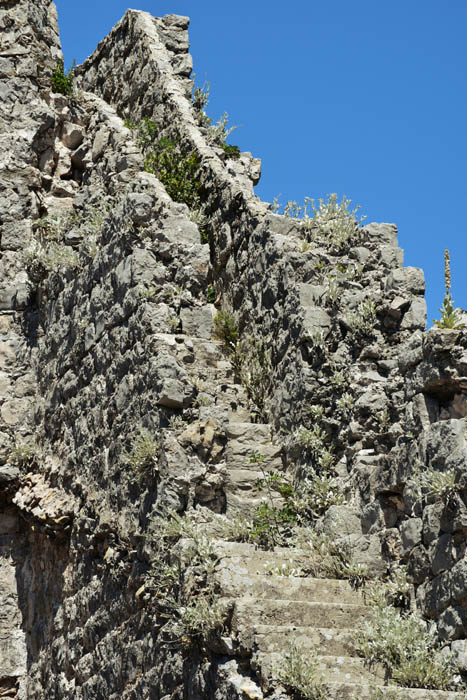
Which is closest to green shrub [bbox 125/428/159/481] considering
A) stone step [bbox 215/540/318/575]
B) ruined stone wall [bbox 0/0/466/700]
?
ruined stone wall [bbox 0/0/466/700]

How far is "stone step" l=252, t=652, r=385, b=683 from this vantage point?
755 cm

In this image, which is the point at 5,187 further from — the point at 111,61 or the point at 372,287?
the point at 372,287

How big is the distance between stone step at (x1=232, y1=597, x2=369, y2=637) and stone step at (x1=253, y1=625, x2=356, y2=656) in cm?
11

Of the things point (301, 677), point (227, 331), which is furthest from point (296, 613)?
point (227, 331)

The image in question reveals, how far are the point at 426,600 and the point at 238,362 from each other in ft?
12.4

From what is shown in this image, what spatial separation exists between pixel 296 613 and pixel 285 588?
313 mm

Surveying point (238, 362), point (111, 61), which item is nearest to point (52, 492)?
point (238, 362)

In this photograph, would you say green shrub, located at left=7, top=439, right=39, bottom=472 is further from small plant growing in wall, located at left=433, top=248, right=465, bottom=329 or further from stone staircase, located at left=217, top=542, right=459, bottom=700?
small plant growing in wall, located at left=433, top=248, right=465, bottom=329

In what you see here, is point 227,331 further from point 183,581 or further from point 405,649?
point 405,649

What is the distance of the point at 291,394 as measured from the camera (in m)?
10.1

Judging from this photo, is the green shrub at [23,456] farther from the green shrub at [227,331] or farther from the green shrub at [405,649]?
the green shrub at [405,649]

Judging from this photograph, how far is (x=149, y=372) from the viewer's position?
9.89 metres

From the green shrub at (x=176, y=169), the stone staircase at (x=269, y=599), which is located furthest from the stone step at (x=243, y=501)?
the green shrub at (x=176, y=169)

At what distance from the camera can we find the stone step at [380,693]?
7.18 meters
